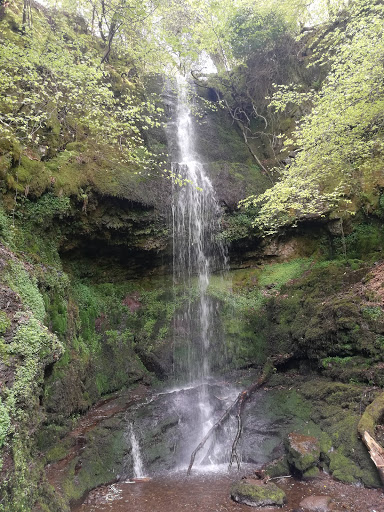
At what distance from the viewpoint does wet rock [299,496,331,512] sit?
14.9ft

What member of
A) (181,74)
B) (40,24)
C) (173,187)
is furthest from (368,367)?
(181,74)

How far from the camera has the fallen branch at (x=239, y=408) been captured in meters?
6.26

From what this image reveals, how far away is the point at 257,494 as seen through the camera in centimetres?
484

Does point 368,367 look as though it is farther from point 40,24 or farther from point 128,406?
point 40,24

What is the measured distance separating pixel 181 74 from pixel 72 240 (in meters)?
16.0

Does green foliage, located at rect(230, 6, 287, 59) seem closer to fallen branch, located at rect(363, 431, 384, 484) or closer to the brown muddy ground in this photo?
fallen branch, located at rect(363, 431, 384, 484)

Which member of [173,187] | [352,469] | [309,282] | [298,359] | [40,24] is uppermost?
[40,24]

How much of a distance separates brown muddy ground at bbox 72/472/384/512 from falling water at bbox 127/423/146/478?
1.17 ft

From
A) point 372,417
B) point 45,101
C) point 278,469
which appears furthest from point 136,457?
point 45,101

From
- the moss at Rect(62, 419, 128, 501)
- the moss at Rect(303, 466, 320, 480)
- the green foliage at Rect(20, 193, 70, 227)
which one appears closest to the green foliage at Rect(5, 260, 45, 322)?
the green foliage at Rect(20, 193, 70, 227)

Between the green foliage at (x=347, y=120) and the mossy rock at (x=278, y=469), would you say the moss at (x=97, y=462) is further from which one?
the green foliage at (x=347, y=120)

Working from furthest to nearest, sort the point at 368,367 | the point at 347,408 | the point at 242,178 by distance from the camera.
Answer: the point at 242,178
the point at 368,367
the point at 347,408

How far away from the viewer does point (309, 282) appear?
10.2 metres

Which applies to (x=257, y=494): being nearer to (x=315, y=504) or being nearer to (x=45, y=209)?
(x=315, y=504)
